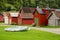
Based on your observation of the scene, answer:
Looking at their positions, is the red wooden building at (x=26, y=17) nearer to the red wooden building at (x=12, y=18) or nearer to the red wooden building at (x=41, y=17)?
the red wooden building at (x=12, y=18)

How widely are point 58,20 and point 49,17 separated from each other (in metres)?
3.69

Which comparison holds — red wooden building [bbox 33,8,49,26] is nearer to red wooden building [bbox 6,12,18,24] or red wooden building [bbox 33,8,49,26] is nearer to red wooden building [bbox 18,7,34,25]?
red wooden building [bbox 18,7,34,25]

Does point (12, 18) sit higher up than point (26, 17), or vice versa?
point (26, 17)

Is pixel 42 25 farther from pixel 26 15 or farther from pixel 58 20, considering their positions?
pixel 26 15

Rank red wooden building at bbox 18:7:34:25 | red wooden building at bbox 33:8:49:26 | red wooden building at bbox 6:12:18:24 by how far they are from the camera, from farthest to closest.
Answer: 1. red wooden building at bbox 6:12:18:24
2. red wooden building at bbox 18:7:34:25
3. red wooden building at bbox 33:8:49:26

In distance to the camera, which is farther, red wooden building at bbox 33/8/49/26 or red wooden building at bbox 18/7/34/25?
red wooden building at bbox 18/7/34/25

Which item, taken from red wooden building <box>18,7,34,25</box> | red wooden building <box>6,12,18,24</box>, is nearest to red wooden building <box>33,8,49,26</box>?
red wooden building <box>18,7,34,25</box>

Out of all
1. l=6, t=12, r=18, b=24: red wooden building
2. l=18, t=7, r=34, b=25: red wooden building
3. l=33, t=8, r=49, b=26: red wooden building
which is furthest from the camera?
l=6, t=12, r=18, b=24: red wooden building

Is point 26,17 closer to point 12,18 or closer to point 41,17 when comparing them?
point 12,18

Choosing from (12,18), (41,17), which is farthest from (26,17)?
(41,17)

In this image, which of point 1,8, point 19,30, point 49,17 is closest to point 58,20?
point 49,17

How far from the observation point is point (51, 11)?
193 ft

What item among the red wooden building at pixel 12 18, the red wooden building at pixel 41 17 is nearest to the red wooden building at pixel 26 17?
the red wooden building at pixel 12 18

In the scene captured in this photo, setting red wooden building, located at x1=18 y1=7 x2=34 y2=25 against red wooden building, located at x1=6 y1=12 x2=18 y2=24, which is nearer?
red wooden building, located at x1=18 y1=7 x2=34 y2=25
